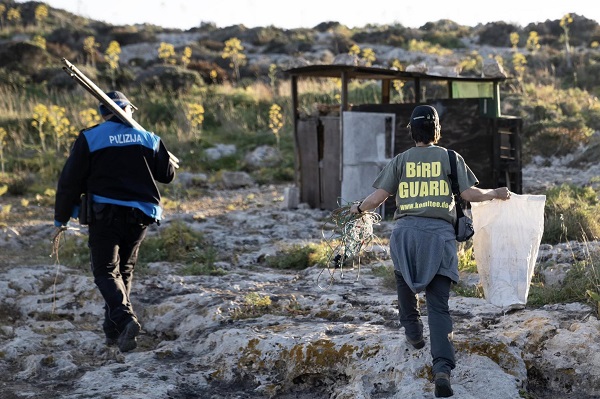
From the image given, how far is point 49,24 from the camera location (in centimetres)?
4494

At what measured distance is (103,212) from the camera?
5.95 meters

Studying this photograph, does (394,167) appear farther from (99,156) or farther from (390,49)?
(390,49)

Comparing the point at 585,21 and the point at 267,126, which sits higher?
the point at 585,21

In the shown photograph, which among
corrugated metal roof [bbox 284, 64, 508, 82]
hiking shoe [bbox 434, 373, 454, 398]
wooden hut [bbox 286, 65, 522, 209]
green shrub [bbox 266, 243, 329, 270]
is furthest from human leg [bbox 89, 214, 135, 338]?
corrugated metal roof [bbox 284, 64, 508, 82]

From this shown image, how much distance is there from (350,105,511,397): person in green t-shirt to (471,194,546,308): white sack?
58 cm

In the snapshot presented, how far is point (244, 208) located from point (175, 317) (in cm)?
625

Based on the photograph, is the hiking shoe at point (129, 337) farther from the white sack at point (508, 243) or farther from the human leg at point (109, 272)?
the white sack at point (508, 243)

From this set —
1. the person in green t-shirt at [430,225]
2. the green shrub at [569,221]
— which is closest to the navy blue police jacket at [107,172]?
the person in green t-shirt at [430,225]

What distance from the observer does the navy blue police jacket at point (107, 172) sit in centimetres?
595

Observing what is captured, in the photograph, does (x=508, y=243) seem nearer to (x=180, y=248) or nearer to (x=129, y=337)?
(x=129, y=337)

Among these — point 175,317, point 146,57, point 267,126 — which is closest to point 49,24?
point 146,57

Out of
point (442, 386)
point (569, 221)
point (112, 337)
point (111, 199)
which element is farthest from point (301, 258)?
point (442, 386)

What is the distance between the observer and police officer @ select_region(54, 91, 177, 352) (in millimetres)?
5934

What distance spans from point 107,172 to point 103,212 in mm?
294
